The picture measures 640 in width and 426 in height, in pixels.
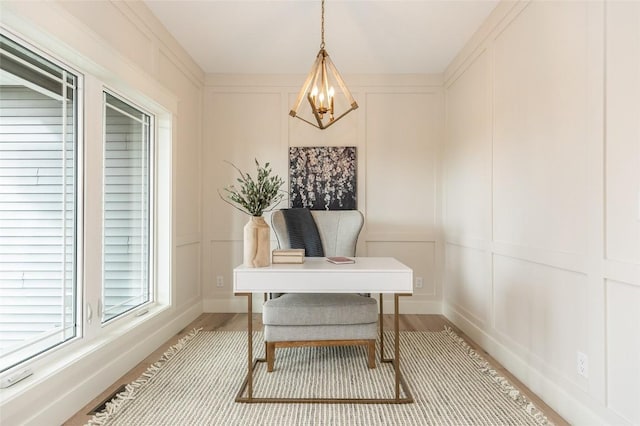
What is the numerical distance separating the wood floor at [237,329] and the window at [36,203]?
0.40 meters

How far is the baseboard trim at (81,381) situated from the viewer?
158 cm

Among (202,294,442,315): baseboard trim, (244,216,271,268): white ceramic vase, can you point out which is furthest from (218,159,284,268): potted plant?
(202,294,442,315): baseboard trim

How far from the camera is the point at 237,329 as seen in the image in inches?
128

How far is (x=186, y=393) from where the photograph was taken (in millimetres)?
2090

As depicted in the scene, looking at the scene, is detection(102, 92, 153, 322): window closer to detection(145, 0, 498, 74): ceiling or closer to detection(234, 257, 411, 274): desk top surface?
detection(145, 0, 498, 74): ceiling

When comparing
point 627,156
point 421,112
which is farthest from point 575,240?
point 421,112

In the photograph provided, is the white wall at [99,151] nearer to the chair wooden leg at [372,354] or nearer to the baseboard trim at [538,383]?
the chair wooden leg at [372,354]

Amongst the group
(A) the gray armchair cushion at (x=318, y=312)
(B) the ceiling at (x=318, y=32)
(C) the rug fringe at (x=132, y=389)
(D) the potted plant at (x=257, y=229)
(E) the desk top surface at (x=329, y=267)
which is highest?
(B) the ceiling at (x=318, y=32)

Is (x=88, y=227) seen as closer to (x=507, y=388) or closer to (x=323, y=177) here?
(x=323, y=177)

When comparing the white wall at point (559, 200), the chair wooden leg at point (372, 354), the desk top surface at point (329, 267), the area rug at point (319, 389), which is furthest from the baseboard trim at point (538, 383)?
the desk top surface at point (329, 267)

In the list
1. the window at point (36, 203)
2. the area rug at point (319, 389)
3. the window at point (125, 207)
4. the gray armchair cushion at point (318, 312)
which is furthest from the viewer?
the window at point (125, 207)

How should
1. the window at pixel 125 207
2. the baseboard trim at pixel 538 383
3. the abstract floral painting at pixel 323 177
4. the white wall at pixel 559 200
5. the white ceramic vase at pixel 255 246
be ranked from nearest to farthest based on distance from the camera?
the white wall at pixel 559 200 → the baseboard trim at pixel 538 383 → the white ceramic vase at pixel 255 246 → the window at pixel 125 207 → the abstract floral painting at pixel 323 177

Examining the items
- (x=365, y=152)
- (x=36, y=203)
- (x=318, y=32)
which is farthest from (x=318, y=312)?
(x=318, y=32)

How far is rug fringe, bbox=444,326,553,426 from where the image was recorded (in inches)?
72.4
